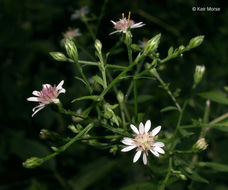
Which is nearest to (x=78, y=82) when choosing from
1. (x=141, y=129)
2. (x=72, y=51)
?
(x=72, y=51)

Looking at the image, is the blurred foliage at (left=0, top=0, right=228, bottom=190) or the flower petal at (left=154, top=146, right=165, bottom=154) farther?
the blurred foliage at (left=0, top=0, right=228, bottom=190)

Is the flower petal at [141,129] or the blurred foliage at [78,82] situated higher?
the blurred foliage at [78,82]

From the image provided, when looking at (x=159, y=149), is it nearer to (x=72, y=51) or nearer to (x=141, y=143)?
(x=141, y=143)

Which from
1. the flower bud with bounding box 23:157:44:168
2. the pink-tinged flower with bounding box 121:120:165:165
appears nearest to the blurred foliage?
the pink-tinged flower with bounding box 121:120:165:165

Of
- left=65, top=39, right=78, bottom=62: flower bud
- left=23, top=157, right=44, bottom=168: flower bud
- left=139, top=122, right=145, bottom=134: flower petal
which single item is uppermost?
left=65, top=39, right=78, bottom=62: flower bud

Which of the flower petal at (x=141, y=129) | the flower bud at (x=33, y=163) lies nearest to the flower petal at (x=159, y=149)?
the flower petal at (x=141, y=129)

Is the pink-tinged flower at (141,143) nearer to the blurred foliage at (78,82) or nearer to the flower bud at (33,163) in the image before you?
the flower bud at (33,163)

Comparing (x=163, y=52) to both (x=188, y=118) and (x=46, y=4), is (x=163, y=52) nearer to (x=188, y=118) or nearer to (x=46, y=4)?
(x=188, y=118)

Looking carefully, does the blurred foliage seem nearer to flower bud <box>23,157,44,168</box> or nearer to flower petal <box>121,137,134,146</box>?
flower petal <box>121,137,134,146</box>

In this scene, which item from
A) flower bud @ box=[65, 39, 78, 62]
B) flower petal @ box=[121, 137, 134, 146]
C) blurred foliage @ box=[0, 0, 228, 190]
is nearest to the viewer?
flower petal @ box=[121, 137, 134, 146]
